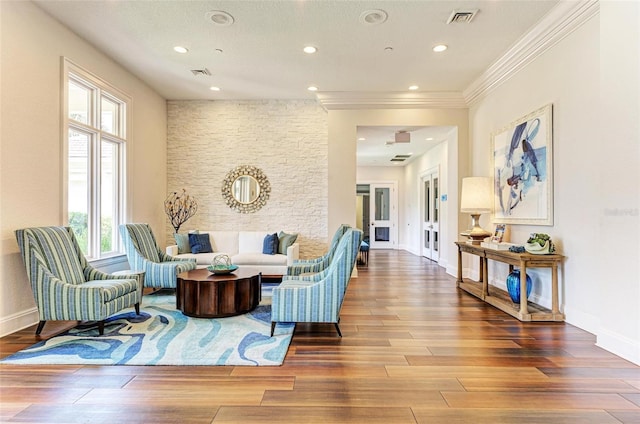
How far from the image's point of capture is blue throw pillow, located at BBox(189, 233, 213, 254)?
579 cm

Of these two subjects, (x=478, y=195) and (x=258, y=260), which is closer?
(x=478, y=195)

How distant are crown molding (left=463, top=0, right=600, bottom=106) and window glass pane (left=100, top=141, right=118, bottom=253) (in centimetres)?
565

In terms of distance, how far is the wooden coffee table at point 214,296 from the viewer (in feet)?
11.9

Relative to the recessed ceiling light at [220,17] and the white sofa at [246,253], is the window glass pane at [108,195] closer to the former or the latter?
the white sofa at [246,253]

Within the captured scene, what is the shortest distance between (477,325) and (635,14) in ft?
9.51

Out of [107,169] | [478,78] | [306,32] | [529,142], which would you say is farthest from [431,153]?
[107,169]

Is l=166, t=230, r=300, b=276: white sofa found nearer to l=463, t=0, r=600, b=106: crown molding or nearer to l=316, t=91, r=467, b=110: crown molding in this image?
l=316, t=91, r=467, b=110: crown molding

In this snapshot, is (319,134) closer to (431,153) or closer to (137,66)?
(137,66)

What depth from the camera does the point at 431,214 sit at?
8.73 m

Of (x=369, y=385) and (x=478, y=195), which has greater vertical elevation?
(x=478, y=195)

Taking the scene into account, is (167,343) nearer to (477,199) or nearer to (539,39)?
(477,199)

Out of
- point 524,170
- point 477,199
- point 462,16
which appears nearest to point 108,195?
point 462,16

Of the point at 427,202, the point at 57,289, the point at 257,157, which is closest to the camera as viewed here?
the point at 57,289

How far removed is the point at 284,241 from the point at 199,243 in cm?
146
